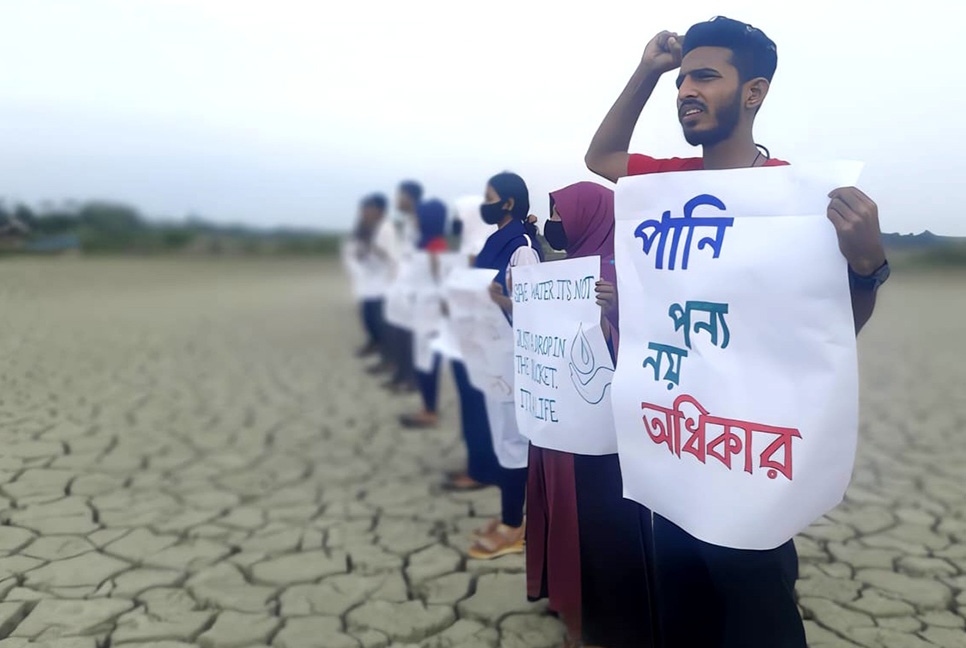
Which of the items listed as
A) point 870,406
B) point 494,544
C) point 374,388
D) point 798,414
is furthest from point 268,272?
point 798,414

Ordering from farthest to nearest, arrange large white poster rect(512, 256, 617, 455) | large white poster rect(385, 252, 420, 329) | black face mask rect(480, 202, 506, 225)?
large white poster rect(385, 252, 420, 329)
black face mask rect(480, 202, 506, 225)
large white poster rect(512, 256, 617, 455)

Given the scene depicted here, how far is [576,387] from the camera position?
2160 millimetres

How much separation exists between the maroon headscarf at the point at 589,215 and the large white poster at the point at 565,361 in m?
0.06

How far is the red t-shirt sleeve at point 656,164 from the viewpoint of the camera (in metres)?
1.92

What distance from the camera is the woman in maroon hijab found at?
2143 millimetres

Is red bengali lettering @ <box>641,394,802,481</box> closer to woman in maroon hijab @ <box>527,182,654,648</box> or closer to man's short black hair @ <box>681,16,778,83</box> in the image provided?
woman in maroon hijab @ <box>527,182,654,648</box>

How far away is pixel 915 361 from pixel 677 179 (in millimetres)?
7223

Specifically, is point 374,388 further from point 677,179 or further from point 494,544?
point 677,179

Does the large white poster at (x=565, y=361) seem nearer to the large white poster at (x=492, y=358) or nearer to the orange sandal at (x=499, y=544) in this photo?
the large white poster at (x=492, y=358)

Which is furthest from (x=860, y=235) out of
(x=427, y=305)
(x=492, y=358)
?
(x=427, y=305)

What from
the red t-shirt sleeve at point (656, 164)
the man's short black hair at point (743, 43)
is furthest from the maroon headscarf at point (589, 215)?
the man's short black hair at point (743, 43)

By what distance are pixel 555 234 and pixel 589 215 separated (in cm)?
11

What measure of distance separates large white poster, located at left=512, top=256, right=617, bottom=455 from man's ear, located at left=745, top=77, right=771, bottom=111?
532 millimetres

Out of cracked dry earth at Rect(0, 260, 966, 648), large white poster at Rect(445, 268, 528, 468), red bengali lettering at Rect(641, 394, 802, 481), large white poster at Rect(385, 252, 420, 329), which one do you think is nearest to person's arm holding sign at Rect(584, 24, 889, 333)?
red bengali lettering at Rect(641, 394, 802, 481)
